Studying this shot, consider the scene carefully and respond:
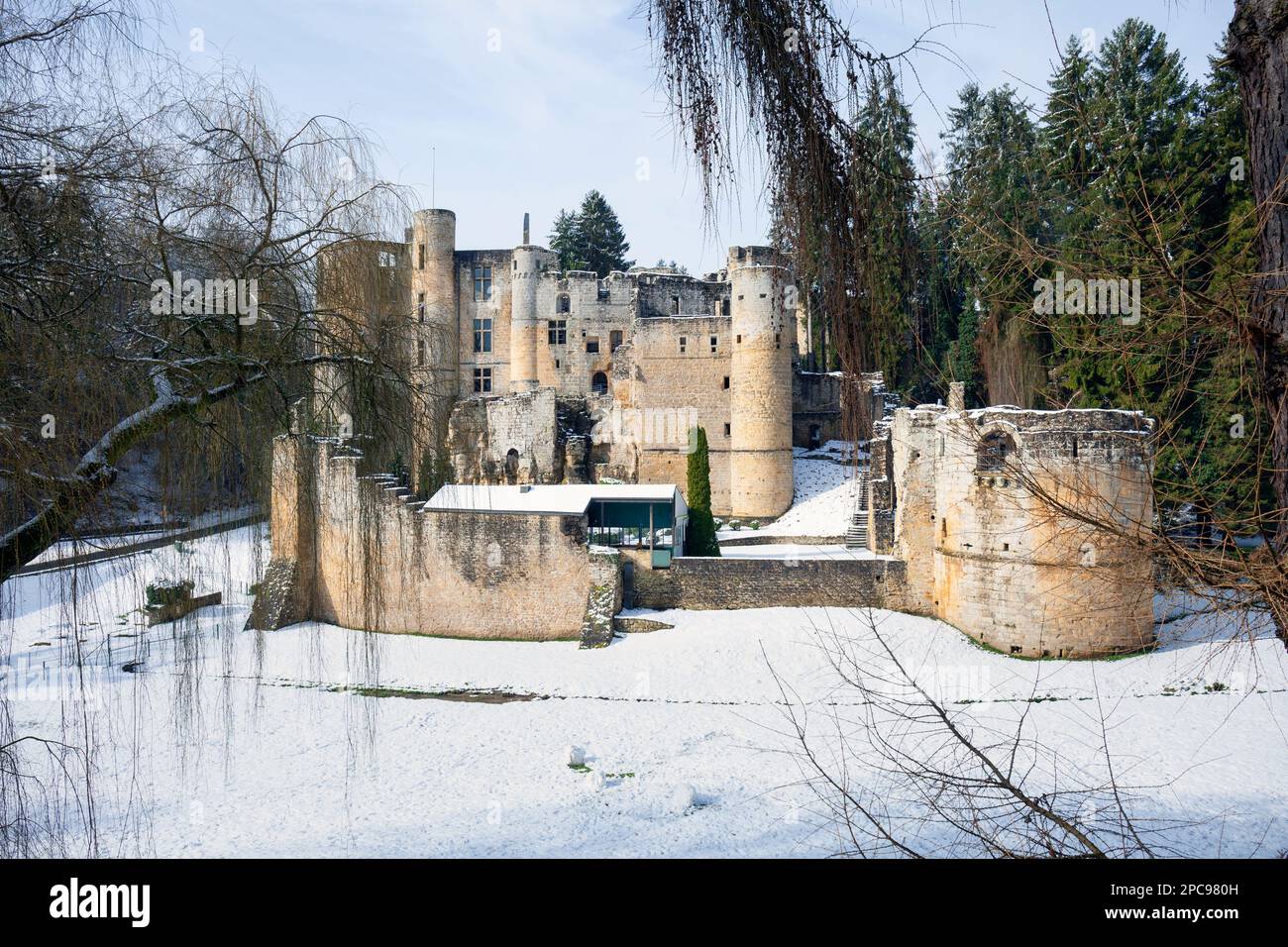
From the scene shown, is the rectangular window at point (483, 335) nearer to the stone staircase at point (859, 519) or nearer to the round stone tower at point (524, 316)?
the round stone tower at point (524, 316)

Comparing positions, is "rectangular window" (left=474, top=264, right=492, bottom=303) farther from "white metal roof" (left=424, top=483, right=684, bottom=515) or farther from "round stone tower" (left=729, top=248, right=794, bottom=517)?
"white metal roof" (left=424, top=483, right=684, bottom=515)

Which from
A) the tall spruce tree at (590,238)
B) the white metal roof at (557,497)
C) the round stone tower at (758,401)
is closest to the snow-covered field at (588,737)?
the white metal roof at (557,497)

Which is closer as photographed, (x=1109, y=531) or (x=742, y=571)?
(x=1109, y=531)

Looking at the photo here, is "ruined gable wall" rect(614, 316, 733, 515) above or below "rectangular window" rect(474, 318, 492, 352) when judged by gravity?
below

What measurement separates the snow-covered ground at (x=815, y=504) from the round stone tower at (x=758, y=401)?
0.86 m

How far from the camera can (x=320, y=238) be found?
5.90m

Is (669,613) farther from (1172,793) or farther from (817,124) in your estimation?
(817,124)

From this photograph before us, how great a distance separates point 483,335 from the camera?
4334 centimetres

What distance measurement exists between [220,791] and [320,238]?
11.3 m

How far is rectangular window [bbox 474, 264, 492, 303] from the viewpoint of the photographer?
43.1m

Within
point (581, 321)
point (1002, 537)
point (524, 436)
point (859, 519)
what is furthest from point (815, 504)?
→ point (581, 321)

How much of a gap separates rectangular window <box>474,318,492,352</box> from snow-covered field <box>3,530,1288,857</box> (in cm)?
2351

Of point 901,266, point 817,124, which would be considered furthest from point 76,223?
point 901,266

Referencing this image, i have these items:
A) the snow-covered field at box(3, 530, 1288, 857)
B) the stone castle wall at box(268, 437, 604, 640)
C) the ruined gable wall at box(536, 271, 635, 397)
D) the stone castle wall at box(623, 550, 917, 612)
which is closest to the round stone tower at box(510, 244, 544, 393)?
the ruined gable wall at box(536, 271, 635, 397)
